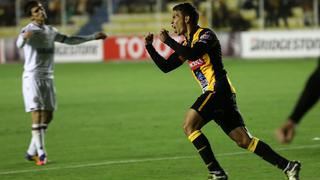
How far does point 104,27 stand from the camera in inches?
1458

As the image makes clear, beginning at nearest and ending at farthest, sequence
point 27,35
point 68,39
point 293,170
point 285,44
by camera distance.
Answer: point 293,170 → point 27,35 → point 68,39 → point 285,44

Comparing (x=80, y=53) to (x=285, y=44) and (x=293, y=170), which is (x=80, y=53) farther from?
(x=293, y=170)

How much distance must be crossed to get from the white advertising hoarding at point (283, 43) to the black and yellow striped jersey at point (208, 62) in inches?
898

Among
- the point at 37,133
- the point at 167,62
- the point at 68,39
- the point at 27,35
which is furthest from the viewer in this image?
the point at 68,39

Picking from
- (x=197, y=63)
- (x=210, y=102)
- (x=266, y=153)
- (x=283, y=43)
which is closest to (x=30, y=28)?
(x=197, y=63)

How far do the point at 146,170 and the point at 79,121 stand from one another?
19.9ft

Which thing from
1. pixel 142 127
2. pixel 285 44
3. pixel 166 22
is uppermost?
pixel 142 127

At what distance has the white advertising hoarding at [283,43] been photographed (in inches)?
1227

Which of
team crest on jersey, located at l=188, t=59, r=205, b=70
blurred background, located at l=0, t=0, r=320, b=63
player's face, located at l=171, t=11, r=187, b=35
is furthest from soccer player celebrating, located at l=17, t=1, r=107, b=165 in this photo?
blurred background, located at l=0, t=0, r=320, b=63

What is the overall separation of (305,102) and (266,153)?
292 centimetres

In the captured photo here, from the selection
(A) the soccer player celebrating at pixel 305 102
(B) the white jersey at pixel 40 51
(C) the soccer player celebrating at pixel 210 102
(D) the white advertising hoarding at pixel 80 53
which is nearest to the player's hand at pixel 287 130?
A: (A) the soccer player celebrating at pixel 305 102

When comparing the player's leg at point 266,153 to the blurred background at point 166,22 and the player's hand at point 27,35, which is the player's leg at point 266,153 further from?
the blurred background at point 166,22

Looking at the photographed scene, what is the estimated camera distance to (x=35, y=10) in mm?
10930

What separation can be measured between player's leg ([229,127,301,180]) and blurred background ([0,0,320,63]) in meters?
22.5
